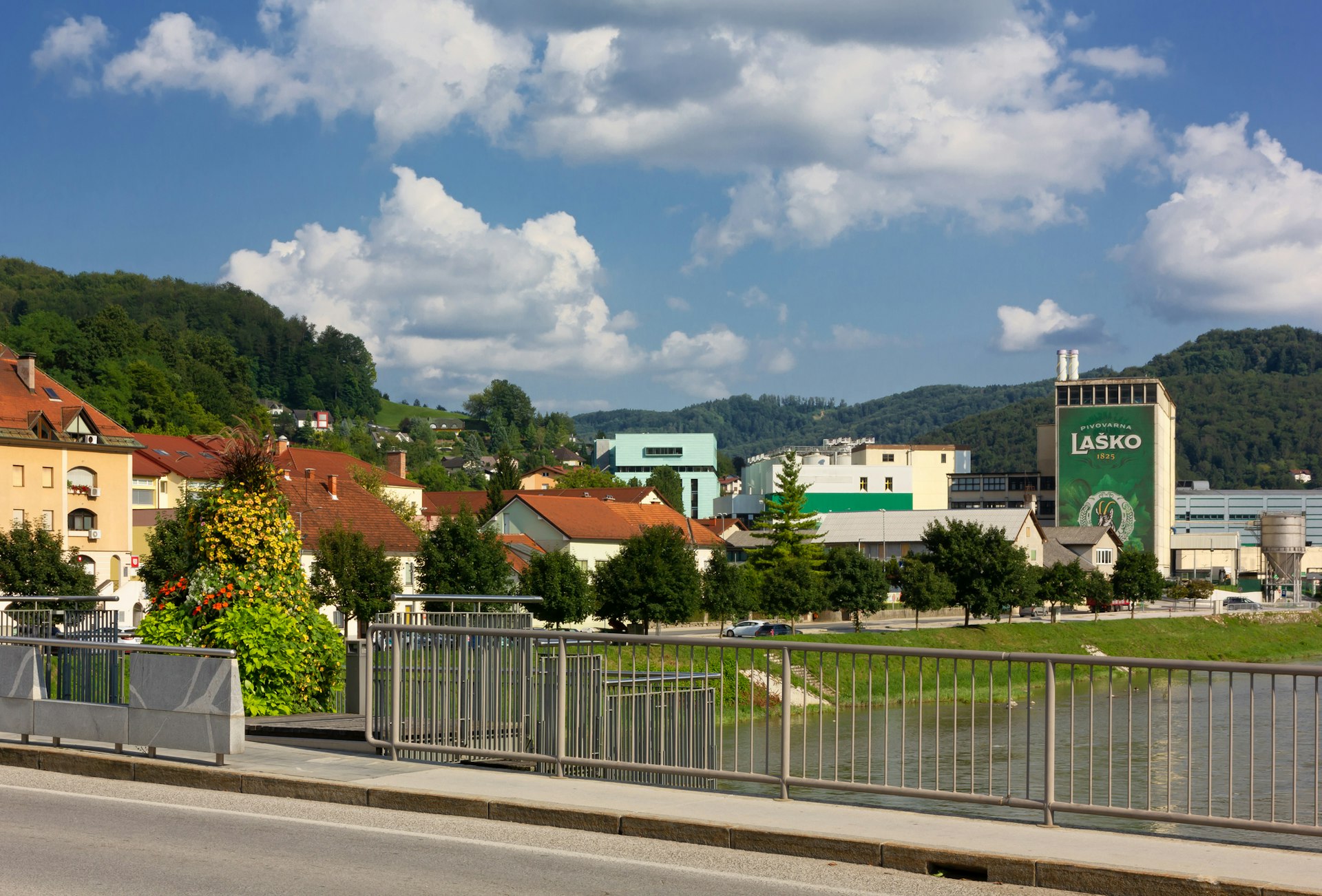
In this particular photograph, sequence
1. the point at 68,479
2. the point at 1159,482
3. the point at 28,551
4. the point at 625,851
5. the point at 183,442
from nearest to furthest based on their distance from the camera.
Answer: the point at 625,851, the point at 28,551, the point at 68,479, the point at 183,442, the point at 1159,482

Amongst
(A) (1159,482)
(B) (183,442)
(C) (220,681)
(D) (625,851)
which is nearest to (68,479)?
(B) (183,442)

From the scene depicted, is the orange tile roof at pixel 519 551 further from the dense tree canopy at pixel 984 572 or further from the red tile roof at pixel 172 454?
the dense tree canopy at pixel 984 572

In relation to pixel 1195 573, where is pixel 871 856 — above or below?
above

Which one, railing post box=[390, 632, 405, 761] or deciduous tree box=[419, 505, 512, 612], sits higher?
railing post box=[390, 632, 405, 761]

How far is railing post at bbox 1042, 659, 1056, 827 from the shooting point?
935 cm

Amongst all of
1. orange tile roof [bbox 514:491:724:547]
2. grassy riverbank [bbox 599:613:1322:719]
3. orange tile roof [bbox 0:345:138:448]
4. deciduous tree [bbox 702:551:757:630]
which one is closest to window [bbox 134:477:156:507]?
orange tile roof [bbox 0:345:138:448]

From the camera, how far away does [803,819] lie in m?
9.76

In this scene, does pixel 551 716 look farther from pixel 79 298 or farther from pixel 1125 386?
pixel 79 298

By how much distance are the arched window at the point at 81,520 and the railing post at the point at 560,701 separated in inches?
2551

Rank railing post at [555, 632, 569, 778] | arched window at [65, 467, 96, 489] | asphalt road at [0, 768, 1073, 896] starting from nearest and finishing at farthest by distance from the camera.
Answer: asphalt road at [0, 768, 1073, 896] → railing post at [555, 632, 569, 778] → arched window at [65, 467, 96, 489]

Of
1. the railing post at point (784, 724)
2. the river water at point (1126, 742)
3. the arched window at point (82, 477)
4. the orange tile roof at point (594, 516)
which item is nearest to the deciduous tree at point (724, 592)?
the orange tile roof at point (594, 516)

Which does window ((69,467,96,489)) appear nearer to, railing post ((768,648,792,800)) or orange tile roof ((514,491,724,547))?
orange tile roof ((514,491,724,547))

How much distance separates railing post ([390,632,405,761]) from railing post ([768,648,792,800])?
12.4 feet

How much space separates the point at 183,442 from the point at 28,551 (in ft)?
141
